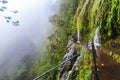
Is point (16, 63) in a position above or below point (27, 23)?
below

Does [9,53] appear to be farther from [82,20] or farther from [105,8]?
[105,8]

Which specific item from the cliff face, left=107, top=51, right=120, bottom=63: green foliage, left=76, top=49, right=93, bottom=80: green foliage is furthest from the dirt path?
left=76, top=49, right=93, bottom=80: green foliage

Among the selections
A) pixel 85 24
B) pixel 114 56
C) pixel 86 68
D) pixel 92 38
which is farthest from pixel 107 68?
pixel 85 24

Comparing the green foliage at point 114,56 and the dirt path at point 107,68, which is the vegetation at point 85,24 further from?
the dirt path at point 107,68

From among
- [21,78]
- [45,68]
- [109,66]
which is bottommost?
[21,78]

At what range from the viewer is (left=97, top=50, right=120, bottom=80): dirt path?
32.9 feet

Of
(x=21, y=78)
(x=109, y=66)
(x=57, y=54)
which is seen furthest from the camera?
(x=21, y=78)

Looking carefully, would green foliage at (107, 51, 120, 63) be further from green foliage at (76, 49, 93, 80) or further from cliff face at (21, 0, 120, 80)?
green foliage at (76, 49, 93, 80)

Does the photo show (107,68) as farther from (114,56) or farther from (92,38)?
(92,38)

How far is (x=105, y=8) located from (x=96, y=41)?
187 cm

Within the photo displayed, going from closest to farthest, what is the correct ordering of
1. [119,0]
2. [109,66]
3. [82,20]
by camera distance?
[109,66] < [119,0] < [82,20]

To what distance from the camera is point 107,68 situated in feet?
36.0

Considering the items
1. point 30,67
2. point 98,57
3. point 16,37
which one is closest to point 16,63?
point 30,67

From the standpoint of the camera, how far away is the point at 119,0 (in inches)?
549
